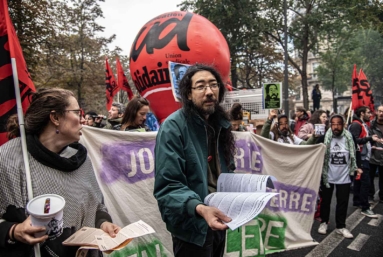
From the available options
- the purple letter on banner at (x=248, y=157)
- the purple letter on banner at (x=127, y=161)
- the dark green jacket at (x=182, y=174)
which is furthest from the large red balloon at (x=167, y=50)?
the dark green jacket at (x=182, y=174)

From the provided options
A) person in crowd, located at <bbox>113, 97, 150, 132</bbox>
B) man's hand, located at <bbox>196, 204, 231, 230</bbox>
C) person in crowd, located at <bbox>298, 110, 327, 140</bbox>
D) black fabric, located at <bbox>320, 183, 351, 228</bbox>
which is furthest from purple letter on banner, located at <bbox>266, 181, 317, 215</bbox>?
man's hand, located at <bbox>196, 204, 231, 230</bbox>

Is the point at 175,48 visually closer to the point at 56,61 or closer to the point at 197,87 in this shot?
the point at 197,87

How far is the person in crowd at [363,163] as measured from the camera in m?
5.41

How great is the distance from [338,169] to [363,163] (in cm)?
180

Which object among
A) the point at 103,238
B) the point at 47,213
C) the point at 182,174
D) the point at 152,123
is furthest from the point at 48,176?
the point at 152,123

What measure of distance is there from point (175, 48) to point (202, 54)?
A: 0.45 metres

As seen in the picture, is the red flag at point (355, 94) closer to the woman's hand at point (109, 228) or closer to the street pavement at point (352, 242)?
the street pavement at point (352, 242)

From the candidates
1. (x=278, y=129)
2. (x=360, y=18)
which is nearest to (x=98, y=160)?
(x=278, y=129)

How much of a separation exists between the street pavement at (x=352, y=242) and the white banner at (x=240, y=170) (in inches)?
5.7

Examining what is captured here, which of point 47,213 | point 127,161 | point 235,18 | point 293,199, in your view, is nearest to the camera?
point 47,213

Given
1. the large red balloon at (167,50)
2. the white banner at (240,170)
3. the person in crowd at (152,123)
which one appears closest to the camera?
the white banner at (240,170)

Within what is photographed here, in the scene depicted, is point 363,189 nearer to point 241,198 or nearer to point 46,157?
point 241,198

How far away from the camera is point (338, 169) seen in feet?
14.9

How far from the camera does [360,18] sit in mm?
15984
